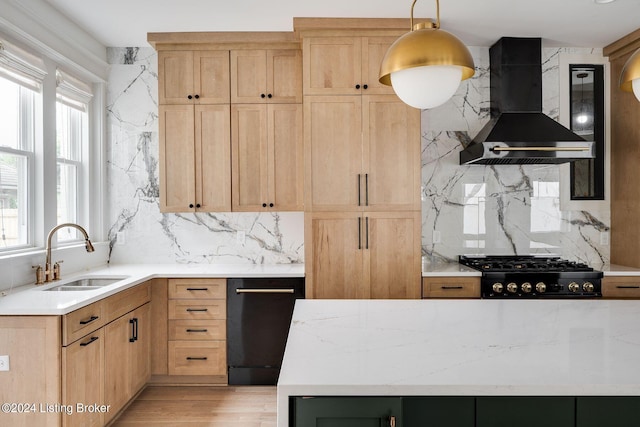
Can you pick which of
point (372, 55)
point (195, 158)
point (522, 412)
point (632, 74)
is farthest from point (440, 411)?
point (195, 158)

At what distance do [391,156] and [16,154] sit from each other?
97.3 inches

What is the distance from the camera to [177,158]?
Result: 3461mm

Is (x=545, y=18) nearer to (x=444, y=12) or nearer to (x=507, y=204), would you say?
(x=444, y=12)

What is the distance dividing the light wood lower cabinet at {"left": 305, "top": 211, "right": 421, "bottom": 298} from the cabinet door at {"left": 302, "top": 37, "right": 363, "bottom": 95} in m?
0.92

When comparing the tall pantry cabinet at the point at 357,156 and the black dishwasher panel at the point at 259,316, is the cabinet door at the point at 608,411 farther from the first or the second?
the black dishwasher panel at the point at 259,316

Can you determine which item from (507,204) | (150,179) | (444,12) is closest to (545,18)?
(444,12)

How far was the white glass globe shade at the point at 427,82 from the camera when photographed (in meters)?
1.32

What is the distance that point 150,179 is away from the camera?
372cm

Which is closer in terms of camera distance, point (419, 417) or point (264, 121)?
point (419, 417)

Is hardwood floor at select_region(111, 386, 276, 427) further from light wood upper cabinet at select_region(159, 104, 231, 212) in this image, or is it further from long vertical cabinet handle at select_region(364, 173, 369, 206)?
long vertical cabinet handle at select_region(364, 173, 369, 206)

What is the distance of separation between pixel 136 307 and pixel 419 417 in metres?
2.30

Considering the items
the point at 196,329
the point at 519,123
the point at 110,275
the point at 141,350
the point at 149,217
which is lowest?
the point at 141,350

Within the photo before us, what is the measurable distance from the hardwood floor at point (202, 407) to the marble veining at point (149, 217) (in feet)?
3.52

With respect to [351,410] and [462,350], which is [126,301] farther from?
[462,350]
